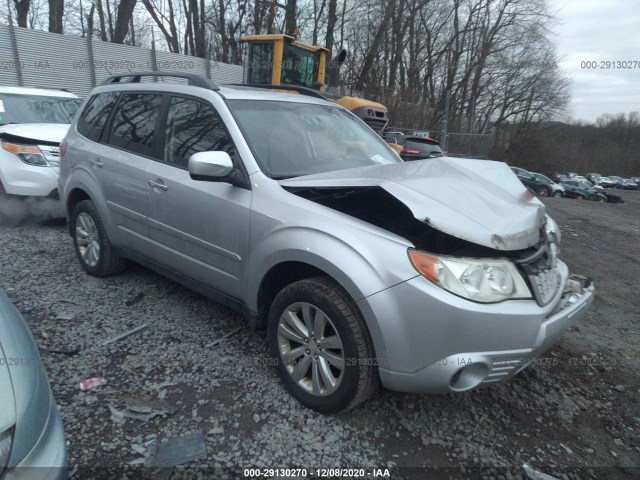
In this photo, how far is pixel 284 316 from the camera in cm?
264

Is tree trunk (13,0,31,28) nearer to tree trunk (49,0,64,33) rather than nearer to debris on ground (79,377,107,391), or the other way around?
tree trunk (49,0,64,33)

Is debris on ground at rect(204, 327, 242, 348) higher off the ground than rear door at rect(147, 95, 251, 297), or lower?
lower

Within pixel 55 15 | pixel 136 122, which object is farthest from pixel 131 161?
pixel 55 15

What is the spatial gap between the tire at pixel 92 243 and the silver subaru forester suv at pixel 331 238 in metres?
0.08

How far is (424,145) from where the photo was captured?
1174cm

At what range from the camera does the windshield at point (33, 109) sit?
6551 mm

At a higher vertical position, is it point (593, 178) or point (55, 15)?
point (55, 15)

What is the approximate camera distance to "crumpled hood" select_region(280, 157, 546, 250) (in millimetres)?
2279

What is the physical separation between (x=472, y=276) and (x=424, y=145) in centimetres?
1013

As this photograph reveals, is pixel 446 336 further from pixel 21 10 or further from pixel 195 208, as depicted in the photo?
pixel 21 10

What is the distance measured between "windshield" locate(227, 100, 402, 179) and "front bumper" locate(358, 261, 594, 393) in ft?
3.95

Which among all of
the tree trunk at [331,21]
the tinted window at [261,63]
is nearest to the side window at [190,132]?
the tinted window at [261,63]

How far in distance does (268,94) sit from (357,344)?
84.0 inches

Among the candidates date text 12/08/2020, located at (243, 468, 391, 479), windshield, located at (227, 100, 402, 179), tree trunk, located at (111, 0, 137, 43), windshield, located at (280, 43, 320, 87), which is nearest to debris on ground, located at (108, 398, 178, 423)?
date text 12/08/2020, located at (243, 468, 391, 479)
